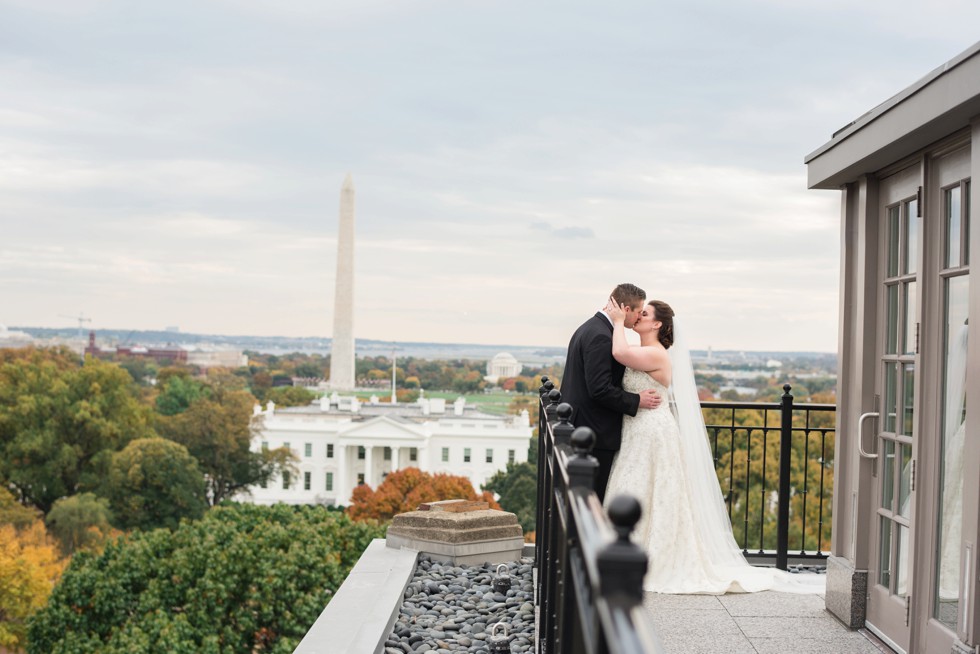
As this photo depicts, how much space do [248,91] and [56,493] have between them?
107 ft

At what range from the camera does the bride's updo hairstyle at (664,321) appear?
6.28m

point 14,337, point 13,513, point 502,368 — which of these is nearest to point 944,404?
point 13,513

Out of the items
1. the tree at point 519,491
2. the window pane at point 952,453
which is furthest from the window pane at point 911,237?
the tree at point 519,491

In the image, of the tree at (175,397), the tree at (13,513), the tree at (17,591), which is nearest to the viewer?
the tree at (17,591)

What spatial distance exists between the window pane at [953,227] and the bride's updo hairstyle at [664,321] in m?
2.14

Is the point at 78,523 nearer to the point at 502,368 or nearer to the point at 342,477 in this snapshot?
the point at 342,477

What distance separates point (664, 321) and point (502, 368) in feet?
331

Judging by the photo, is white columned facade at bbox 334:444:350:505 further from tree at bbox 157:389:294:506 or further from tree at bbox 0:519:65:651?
tree at bbox 0:519:65:651

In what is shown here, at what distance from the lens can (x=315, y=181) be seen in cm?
9056

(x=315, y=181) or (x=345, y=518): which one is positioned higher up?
(x=315, y=181)

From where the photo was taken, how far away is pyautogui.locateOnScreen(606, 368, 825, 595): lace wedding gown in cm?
621

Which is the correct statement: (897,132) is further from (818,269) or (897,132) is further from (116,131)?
(116,131)

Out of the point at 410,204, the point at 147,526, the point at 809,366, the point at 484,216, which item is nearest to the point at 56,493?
the point at 147,526

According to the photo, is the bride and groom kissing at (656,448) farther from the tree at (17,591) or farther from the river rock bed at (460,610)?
the tree at (17,591)
